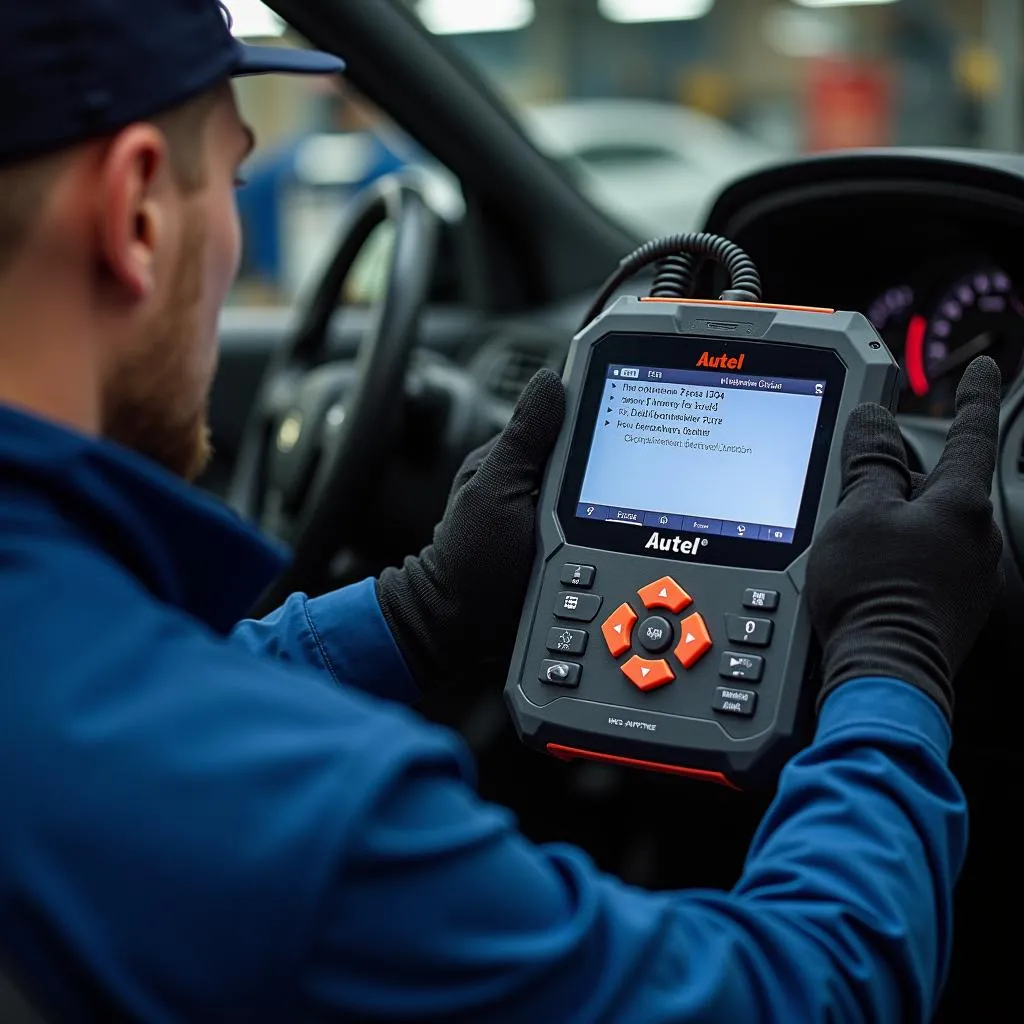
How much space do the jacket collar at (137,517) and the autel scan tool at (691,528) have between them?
0.31 metres

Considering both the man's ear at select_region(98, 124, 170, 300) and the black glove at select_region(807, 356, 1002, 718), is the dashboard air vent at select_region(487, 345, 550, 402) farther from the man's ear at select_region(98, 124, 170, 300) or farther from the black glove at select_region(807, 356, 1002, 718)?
→ the man's ear at select_region(98, 124, 170, 300)

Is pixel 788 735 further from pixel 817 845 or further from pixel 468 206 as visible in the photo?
pixel 468 206

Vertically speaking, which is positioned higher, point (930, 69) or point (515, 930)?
point (515, 930)

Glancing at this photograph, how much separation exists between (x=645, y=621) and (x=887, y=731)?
242 millimetres

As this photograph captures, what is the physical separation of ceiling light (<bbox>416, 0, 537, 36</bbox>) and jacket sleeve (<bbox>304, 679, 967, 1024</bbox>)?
1170cm

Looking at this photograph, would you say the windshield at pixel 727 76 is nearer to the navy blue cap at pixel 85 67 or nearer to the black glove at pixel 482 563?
the black glove at pixel 482 563

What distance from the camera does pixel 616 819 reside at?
222 cm

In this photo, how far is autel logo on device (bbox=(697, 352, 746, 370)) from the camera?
1070 millimetres

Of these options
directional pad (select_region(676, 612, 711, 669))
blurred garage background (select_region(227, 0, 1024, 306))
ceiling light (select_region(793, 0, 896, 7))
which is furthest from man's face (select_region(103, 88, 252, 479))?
ceiling light (select_region(793, 0, 896, 7))

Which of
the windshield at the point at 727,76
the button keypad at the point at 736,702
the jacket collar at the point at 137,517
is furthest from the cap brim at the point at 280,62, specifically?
the windshield at the point at 727,76

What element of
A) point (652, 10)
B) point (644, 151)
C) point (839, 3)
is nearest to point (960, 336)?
point (644, 151)

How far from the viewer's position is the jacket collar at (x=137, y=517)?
661mm

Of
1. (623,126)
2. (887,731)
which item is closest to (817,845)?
(887,731)

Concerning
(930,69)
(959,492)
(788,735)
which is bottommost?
(930,69)
